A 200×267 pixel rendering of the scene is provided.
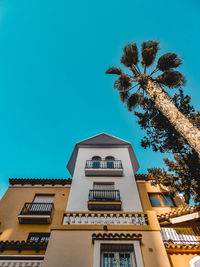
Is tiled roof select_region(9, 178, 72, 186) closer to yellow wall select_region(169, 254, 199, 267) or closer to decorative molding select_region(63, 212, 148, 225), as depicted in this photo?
decorative molding select_region(63, 212, 148, 225)

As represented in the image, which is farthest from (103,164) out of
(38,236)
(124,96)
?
(38,236)

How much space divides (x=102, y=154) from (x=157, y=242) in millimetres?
8829

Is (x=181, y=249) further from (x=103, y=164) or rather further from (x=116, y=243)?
(x=103, y=164)

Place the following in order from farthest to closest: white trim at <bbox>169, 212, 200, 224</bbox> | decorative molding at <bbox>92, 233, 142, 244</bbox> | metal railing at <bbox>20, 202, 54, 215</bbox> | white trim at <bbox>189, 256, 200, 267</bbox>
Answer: metal railing at <bbox>20, 202, 54, 215</bbox> → white trim at <bbox>169, 212, 200, 224</bbox> → white trim at <bbox>189, 256, 200, 267</bbox> → decorative molding at <bbox>92, 233, 142, 244</bbox>

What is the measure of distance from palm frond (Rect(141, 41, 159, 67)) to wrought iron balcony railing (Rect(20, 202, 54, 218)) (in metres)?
11.7

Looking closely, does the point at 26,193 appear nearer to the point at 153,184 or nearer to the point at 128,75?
the point at 153,184

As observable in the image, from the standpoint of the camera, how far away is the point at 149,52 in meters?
11.1

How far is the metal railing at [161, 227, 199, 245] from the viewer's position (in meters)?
7.78

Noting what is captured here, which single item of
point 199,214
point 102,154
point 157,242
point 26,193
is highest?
point 102,154

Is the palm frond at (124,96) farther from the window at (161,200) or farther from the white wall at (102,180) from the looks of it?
the window at (161,200)

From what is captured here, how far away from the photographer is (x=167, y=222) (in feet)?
28.5

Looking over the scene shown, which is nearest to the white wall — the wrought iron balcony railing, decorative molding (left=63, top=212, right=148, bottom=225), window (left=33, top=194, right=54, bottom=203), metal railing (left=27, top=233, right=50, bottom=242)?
the wrought iron balcony railing

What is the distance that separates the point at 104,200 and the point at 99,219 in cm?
287

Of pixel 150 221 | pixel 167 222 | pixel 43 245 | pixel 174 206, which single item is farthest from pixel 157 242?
pixel 174 206
